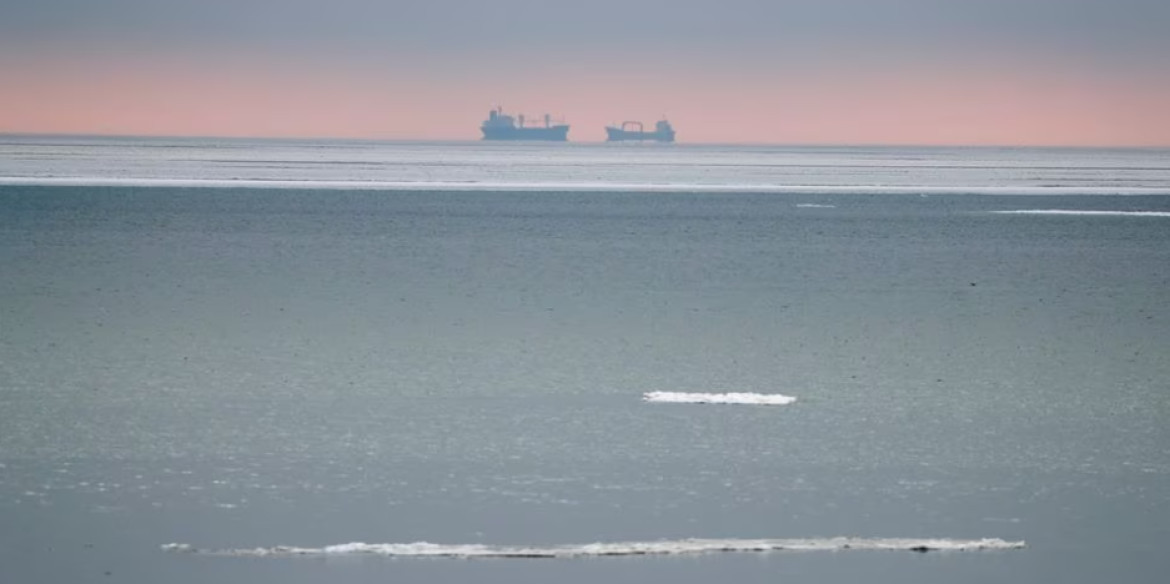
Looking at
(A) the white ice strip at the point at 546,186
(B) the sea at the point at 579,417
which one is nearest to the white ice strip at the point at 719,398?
(B) the sea at the point at 579,417

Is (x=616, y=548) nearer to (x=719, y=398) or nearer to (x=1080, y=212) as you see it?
(x=719, y=398)

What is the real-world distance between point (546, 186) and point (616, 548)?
1607 inches

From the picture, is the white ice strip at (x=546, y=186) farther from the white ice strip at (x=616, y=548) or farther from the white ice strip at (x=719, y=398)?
the white ice strip at (x=616, y=548)

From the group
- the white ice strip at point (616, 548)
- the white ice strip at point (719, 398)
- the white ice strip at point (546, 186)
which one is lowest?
the white ice strip at point (546, 186)

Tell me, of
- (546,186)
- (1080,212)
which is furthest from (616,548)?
(546,186)

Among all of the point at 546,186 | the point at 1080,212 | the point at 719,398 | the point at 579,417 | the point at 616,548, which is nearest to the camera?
the point at 616,548

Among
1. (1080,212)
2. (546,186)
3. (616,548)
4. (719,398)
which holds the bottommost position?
(546,186)

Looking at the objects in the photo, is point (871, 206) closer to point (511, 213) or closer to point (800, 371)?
point (511, 213)

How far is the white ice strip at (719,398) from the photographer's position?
9086 mm

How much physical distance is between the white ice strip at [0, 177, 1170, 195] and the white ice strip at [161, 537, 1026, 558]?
124 feet

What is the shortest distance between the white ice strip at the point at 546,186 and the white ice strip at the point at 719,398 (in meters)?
34.6

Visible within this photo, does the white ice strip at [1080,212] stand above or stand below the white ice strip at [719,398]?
below

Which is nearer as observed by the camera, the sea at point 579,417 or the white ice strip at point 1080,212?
the sea at point 579,417

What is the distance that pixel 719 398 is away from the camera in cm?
921
